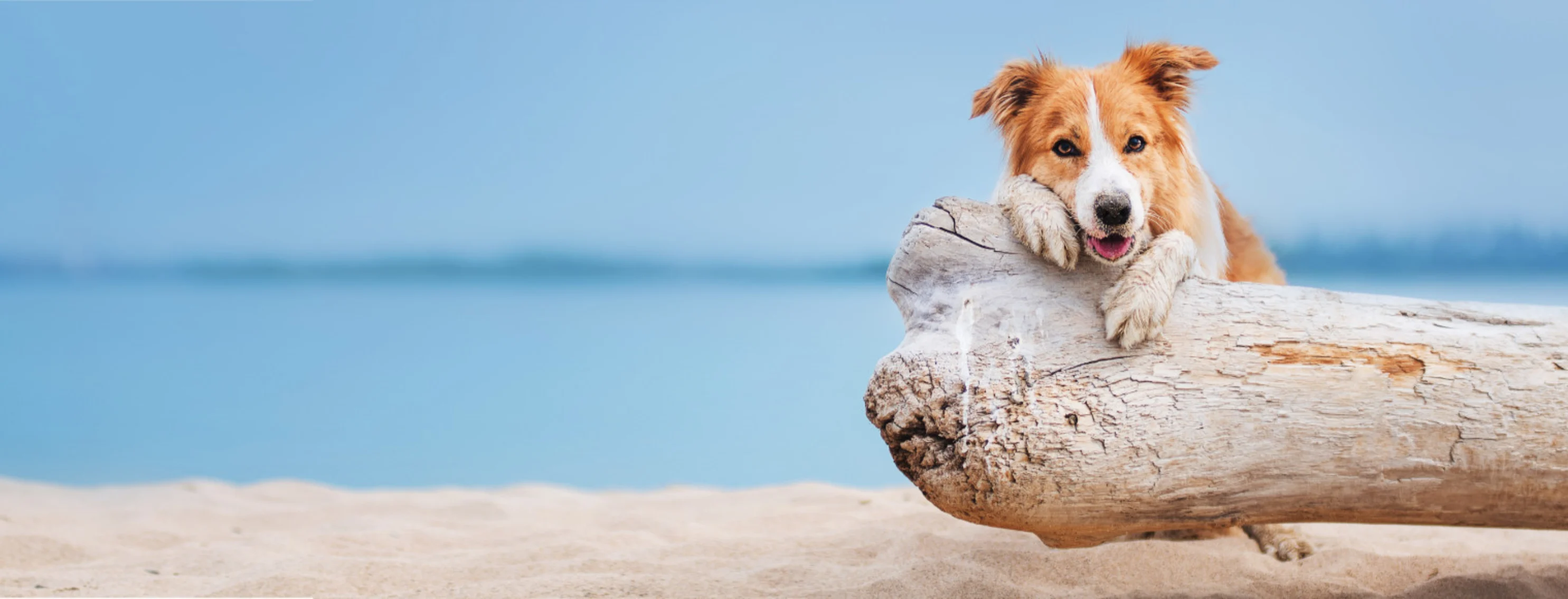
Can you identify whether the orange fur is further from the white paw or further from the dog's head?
the white paw

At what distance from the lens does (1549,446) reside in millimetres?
1702

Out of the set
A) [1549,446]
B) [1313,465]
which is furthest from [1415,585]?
[1313,465]

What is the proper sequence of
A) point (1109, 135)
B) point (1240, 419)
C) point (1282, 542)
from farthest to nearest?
point (1282, 542)
point (1109, 135)
point (1240, 419)

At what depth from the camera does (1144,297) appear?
5.90ft

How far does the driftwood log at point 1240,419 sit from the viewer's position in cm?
171

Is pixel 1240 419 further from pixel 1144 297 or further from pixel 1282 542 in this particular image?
pixel 1282 542

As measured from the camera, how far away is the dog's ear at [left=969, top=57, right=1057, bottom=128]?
2566 mm

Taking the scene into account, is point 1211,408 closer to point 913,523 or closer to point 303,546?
point 913,523

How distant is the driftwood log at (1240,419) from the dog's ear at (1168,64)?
2.97ft

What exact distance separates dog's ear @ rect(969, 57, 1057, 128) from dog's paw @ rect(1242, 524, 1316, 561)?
4.55 feet

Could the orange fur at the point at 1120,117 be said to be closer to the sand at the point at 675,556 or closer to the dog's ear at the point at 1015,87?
the dog's ear at the point at 1015,87

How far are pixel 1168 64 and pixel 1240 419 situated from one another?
1.19m

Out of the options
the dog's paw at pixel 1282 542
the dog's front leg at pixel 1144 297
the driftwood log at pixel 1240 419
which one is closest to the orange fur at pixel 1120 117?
the dog's front leg at pixel 1144 297

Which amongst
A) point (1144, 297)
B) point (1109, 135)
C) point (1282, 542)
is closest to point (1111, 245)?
point (1144, 297)
